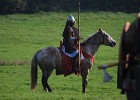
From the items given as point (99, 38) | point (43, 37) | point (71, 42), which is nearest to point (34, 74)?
point (71, 42)

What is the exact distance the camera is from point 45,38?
51906mm

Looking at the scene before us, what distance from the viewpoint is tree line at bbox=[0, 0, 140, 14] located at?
6569 cm

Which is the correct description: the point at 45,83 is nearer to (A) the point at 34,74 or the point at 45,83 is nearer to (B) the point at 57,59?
(A) the point at 34,74

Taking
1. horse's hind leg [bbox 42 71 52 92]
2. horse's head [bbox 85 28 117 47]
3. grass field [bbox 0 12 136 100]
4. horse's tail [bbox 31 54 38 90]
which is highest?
horse's head [bbox 85 28 117 47]

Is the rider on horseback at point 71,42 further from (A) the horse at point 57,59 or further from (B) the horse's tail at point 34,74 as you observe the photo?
(B) the horse's tail at point 34,74

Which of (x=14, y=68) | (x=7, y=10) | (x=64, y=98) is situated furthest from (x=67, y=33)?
(x=7, y=10)

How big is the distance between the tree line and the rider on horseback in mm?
47179

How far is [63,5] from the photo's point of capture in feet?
231

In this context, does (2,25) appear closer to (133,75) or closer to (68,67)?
(68,67)

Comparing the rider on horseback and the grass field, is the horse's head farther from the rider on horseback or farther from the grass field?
the grass field

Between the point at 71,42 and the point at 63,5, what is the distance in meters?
52.3

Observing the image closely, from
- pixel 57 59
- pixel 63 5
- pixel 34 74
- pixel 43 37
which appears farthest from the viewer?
pixel 63 5

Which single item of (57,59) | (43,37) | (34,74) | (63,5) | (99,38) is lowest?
(43,37)

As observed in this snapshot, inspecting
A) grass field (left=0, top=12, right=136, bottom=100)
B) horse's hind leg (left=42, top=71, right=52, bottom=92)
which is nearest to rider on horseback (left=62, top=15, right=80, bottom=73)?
horse's hind leg (left=42, top=71, right=52, bottom=92)
